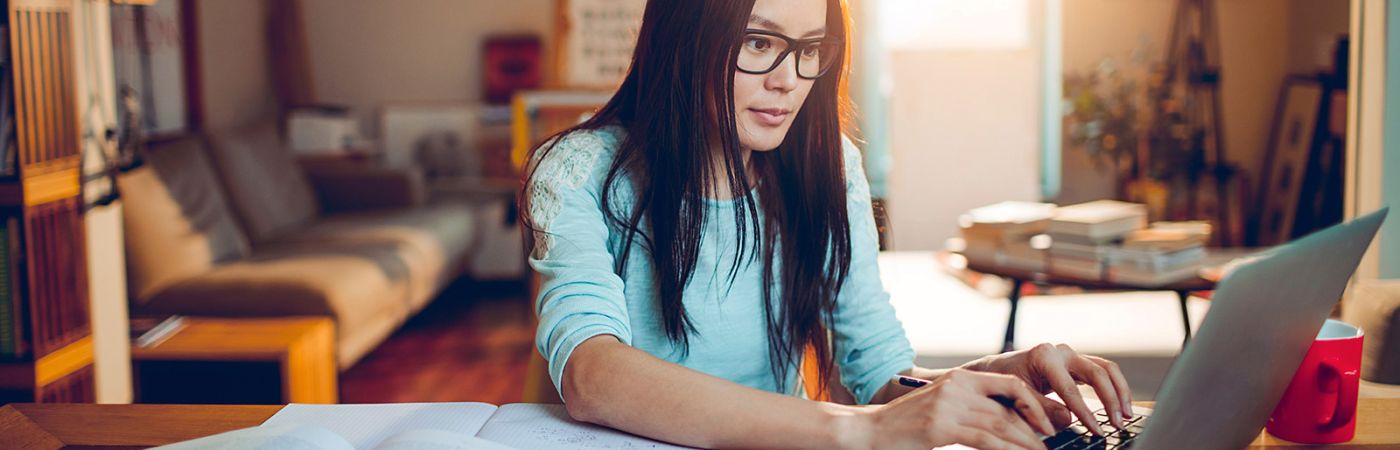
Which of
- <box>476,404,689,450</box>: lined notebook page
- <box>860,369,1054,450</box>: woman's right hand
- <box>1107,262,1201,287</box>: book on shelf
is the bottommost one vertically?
<box>1107,262,1201,287</box>: book on shelf

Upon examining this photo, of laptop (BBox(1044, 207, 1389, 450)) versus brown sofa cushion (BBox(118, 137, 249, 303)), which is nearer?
laptop (BBox(1044, 207, 1389, 450))

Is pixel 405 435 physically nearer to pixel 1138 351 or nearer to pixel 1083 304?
pixel 1138 351

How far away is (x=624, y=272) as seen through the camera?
126cm

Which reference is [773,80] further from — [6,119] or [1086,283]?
[6,119]

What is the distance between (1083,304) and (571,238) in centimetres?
189

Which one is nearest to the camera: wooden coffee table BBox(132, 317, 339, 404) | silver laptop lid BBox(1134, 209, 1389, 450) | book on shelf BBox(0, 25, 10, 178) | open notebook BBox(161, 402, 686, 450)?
silver laptop lid BBox(1134, 209, 1389, 450)

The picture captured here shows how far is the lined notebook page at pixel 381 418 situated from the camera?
3.22 ft

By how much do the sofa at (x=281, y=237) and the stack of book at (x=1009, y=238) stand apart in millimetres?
1814

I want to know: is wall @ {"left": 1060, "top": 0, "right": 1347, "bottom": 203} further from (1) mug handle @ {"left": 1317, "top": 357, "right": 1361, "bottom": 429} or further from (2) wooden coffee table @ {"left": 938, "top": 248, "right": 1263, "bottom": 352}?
(1) mug handle @ {"left": 1317, "top": 357, "right": 1361, "bottom": 429}

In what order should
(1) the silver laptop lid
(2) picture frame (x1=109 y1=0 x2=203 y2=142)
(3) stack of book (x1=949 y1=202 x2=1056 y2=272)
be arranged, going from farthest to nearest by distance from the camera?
(2) picture frame (x1=109 y1=0 x2=203 y2=142) → (3) stack of book (x1=949 y1=202 x2=1056 y2=272) → (1) the silver laptop lid

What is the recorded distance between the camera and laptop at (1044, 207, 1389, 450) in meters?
0.71

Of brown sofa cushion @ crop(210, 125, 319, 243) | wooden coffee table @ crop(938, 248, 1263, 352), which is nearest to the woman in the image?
wooden coffee table @ crop(938, 248, 1263, 352)

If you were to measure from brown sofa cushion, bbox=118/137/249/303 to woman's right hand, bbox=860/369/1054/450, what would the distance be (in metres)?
2.95

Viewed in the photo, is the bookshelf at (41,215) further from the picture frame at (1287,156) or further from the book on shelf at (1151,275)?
the picture frame at (1287,156)
